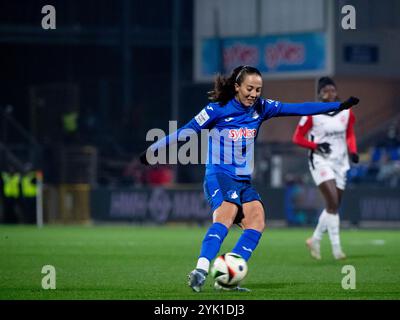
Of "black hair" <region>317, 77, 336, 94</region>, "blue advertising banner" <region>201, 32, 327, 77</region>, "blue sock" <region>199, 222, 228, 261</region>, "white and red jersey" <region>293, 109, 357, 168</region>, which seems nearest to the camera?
"blue sock" <region>199, 222, 228, 261</region>

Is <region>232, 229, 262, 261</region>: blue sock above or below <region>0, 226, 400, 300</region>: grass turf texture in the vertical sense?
above

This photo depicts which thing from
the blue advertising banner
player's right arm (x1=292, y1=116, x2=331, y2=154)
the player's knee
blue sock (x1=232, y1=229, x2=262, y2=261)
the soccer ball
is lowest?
the soccer ball

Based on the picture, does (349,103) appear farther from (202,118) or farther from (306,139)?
(306,139)

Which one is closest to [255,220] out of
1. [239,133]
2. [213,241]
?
[213,241]

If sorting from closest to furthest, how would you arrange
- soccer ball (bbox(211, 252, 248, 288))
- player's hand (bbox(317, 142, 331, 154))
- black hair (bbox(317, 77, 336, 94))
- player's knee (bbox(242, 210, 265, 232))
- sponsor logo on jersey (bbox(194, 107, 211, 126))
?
soccer ball (bbox(211, 252, 248, 288)) < sponsor logo on jersey (bbox(194, 107, 211, 126)) < player's knee (bbox(242, 210, 265, 232)) < black hair (bbox(317, 77, 336, 94)) < player's hand (bbox(317, 142, 331, 154))

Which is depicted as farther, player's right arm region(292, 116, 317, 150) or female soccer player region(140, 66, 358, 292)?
player's right arm region(292, 116, 317, 150)

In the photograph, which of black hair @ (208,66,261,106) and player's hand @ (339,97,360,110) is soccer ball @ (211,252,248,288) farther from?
player's hand @ (339,97,360,110)

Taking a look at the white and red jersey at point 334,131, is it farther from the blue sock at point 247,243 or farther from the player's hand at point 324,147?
the blue sock at point 247,243

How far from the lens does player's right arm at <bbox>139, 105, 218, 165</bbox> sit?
34.7 feet

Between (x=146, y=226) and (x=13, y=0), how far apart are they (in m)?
16.3

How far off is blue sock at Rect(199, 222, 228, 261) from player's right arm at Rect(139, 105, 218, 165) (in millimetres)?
874

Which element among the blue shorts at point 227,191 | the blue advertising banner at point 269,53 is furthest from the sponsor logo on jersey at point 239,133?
the blue advertising banner at point 269,53

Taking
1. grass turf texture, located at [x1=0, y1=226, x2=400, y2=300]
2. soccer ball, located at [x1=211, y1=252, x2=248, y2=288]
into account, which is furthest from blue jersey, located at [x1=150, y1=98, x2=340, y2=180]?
grass turf texture, located at [x1=0, y1=226, x2=400, y2=300]

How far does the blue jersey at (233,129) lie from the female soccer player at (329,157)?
4.52 m
